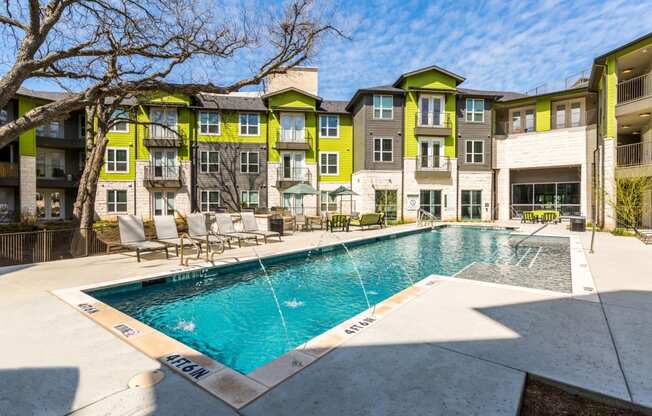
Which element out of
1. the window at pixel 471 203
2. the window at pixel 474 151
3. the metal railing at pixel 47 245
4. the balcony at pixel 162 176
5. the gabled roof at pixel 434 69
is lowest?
the metal railing at pixel 47 245

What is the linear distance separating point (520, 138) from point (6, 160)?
34.1m

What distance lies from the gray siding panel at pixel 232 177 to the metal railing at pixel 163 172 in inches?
54.6

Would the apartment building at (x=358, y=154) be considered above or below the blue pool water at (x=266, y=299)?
above

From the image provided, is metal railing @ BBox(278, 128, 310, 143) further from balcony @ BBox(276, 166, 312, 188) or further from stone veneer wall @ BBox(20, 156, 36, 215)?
stone veneer wall @ BBox(20, 156, 36, 215)

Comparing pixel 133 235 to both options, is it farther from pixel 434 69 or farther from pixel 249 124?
pixel 434 69

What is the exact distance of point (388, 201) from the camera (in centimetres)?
2262

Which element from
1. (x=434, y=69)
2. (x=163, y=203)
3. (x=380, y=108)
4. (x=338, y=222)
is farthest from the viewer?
(x=380, y=108)

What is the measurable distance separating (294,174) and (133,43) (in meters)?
15.4

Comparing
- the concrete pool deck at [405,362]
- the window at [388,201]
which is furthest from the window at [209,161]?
the concrete pool deck at [405,362]

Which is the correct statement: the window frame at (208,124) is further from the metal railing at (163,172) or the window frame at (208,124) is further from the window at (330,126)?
the window at (330,126)

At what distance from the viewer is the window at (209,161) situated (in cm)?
2322

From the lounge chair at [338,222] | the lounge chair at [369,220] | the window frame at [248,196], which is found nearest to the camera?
the lounge chair at [338,222]

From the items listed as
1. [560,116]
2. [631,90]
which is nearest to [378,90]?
[560,116]

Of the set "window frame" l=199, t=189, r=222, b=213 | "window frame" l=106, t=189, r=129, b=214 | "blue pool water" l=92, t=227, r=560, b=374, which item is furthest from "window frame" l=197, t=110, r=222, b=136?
"blue pool water" l=92, t=227, r=560, b=374
